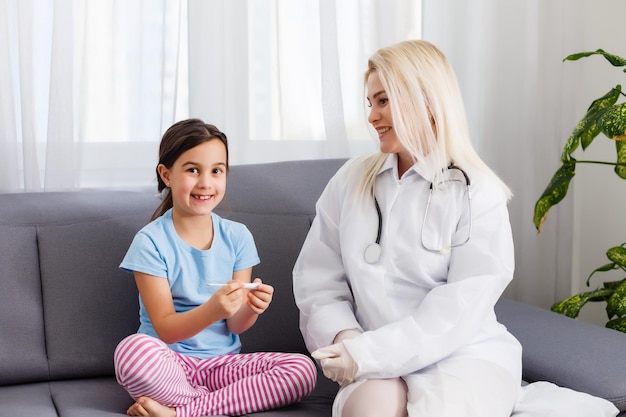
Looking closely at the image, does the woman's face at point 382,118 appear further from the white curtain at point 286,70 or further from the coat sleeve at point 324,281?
the white curtain at point 286,70

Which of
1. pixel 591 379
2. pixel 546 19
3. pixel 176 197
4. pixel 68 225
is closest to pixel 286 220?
pixel 176 197

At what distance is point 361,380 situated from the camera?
1.72 meters

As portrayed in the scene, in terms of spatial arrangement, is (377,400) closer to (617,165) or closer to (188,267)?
(188,267)

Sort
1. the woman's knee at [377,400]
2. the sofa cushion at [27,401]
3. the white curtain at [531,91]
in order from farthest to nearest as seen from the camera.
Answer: the white curtain at [531,91], the sofa cushion at [27,401], the woman's knee at [377,400]

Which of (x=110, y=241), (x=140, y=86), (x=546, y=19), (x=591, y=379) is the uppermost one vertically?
(x=546, y=19)

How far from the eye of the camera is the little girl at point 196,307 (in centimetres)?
Result: 178

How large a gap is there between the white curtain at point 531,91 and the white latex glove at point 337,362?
4.69 ft

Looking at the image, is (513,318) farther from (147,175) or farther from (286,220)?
(147,175)

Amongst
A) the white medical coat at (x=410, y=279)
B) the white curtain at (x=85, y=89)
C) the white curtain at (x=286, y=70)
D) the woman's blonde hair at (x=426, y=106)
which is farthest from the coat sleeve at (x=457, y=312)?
the white curtain at (x=85, y=89)

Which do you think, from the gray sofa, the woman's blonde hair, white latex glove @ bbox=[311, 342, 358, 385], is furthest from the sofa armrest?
white latex glove @ bbox=[311, 342, 358, 385]

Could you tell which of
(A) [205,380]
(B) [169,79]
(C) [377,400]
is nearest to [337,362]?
(C) [377,400]

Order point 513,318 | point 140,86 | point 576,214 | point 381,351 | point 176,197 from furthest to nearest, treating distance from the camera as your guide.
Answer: point 576,214
point 140,86
point 513,318
point 176,197
point 381,351

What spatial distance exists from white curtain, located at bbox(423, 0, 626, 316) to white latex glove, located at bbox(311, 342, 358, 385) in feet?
4.69

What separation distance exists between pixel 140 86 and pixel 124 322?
712mm
